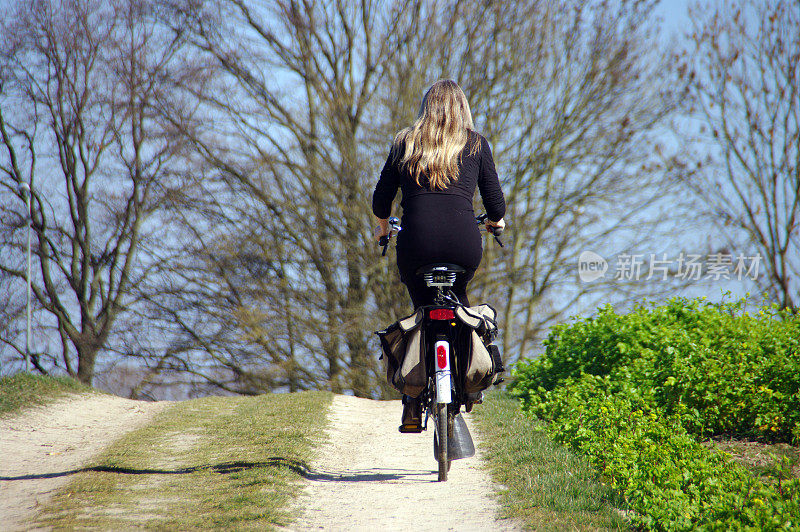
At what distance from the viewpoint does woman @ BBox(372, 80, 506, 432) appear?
393cm

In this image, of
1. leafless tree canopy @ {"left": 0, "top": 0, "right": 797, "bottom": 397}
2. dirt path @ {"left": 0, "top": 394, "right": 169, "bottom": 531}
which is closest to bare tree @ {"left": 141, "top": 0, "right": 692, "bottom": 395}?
leafless tree canopy @ {"left": 0, "top": 0, "right": 797, "bottom": 397}

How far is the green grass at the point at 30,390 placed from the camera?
7.79m

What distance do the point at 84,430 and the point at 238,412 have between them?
150cm

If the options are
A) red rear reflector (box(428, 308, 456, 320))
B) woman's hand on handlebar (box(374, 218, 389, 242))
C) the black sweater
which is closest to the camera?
red rear reflector (box(428, 308, 456, 320))

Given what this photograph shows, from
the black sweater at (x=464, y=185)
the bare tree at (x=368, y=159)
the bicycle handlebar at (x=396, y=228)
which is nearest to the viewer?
the black sweater at (x=464, y=185)

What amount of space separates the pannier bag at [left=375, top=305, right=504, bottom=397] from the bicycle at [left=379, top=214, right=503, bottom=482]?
37 millimetres

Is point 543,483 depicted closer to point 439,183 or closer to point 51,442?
point 439,183

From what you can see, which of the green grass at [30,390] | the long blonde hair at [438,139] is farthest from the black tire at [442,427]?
the green grass at [30,390]

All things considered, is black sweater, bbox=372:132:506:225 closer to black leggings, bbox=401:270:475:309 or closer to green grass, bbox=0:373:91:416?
black leggings, bbox=401:270:475:309

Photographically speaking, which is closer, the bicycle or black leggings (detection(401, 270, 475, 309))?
the bicycle

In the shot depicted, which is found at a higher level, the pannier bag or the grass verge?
the pannier bag

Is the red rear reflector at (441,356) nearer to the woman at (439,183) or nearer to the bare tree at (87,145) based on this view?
the woman at (439,183)

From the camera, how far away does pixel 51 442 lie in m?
6.29

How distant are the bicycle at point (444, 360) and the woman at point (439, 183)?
0.10 meters
